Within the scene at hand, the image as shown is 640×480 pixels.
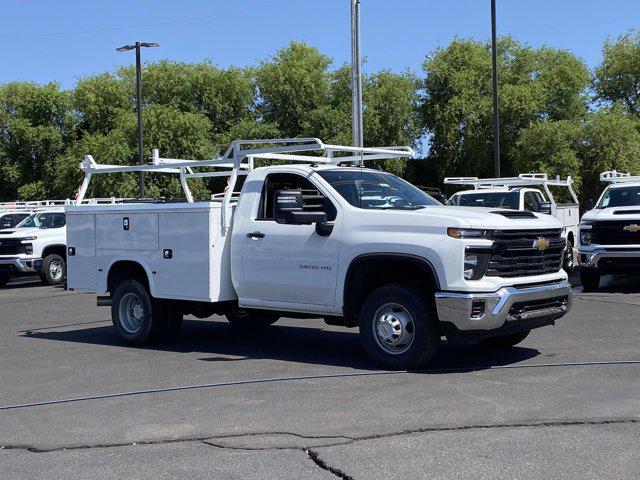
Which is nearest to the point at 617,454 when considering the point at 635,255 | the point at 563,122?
the point at 635,255

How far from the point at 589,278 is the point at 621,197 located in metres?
1.96

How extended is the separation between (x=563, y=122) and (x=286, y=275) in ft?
115

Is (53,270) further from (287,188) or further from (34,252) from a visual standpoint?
(287,188)

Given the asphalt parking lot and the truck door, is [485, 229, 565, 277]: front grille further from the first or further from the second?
the truck door

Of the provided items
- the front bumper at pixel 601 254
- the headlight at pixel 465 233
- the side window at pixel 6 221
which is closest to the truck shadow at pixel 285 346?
the headlight at pixel 465 233

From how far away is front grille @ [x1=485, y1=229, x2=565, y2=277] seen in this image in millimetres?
8203

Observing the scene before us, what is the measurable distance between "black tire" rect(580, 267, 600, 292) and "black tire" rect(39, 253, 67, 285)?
12.9m

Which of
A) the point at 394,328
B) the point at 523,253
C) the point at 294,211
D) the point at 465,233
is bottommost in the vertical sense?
the point at 394,328

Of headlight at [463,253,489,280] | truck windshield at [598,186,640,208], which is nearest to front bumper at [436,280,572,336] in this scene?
headlight at [463,253,489,280]

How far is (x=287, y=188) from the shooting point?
9695 millimetres

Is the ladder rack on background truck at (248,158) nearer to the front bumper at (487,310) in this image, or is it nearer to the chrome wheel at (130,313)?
the chrome wheel at (130,313)

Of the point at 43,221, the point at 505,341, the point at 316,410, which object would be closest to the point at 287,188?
the point at 505,341

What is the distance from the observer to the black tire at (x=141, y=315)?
1055 cm

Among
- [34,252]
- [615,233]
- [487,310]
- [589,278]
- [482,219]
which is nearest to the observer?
[487,310]
